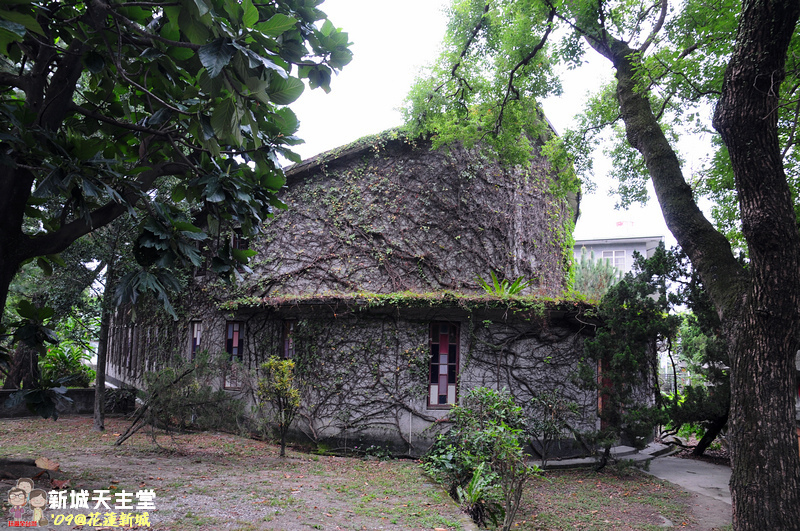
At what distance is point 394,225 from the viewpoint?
446 inches

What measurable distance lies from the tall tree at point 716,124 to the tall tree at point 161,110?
14.3ft

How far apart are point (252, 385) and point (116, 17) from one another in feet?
29.6

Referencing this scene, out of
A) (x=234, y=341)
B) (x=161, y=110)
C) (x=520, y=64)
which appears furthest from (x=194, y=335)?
(x=161, y=110)

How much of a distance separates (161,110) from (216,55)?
1.34 metres

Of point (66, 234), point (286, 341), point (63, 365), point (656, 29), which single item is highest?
point (656, 29)

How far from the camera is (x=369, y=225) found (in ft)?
37.2

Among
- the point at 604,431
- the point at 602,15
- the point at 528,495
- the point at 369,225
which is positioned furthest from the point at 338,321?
the point at 602,15

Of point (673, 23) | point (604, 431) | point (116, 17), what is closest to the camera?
point (116, 17)

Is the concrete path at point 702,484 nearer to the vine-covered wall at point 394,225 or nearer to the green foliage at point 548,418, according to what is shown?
the green foliage at point 548,418

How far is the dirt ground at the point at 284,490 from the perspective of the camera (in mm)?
5094

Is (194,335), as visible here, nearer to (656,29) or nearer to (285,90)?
(285,90)

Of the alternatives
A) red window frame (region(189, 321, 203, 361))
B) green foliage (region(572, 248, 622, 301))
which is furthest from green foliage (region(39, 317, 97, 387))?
green foliage (region(572, 248, 622, 301))

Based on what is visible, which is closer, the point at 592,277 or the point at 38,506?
the point at 38,506

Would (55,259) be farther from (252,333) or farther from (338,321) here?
(252,333)
